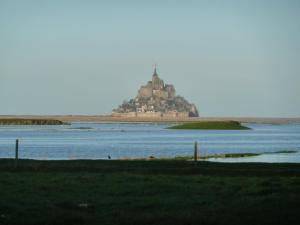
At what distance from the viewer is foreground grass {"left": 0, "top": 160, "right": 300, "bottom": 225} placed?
1633 cm

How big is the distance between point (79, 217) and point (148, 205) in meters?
2.74

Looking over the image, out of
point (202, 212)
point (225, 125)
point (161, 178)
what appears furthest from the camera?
point (225, 125)

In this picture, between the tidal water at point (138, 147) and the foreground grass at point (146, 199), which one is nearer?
the foreground grass at point (146, 199)

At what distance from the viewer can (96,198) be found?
1989 centimetres

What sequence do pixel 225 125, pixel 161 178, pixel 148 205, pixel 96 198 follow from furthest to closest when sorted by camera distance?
1. pixel 225 125
2. pixel 161 178
3. pixel 96 198
4. pixel 148 205

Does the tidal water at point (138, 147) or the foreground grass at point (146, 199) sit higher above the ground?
the foreground grass at point (146, 199)

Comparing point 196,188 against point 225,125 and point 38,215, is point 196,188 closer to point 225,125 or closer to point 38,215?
point 38,215

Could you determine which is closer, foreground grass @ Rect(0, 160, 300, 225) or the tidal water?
foreground grass @ Rect(0, 160, 300, 225)

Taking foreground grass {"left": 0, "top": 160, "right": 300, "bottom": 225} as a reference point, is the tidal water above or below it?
below

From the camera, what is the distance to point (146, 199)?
1984cm

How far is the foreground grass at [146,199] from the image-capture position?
643 inches

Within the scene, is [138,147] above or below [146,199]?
below

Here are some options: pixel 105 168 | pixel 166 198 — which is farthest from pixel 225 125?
pixel 166 198

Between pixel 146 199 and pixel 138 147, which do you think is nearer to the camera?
pixel 146 199
